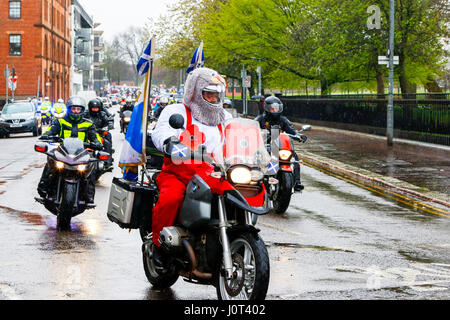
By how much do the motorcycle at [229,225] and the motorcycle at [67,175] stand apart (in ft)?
13.8

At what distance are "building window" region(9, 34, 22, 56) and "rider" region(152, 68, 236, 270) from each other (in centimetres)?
6903

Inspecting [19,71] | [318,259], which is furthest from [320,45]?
[19,71]

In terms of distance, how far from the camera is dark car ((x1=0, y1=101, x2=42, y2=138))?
35.2m

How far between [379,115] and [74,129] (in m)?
24.1

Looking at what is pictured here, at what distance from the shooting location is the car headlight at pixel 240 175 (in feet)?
18.8

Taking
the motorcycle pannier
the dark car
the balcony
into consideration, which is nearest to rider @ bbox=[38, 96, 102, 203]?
the motorcycle pannier

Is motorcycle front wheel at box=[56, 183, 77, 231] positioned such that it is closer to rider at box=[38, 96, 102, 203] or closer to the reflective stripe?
rider at box=[38, 96, 102, 203]

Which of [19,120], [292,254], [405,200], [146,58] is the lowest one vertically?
[292,254]

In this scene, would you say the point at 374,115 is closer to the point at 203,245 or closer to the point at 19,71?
the point at 203,245

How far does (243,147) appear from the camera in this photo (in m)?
6.05

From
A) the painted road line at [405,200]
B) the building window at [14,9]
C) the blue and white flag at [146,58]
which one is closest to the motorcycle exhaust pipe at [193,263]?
the blue and white flag at [146,58]

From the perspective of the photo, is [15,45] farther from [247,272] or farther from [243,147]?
[247,272]

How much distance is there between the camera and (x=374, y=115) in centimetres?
3462

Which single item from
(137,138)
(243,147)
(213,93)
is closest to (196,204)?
(243,147)
